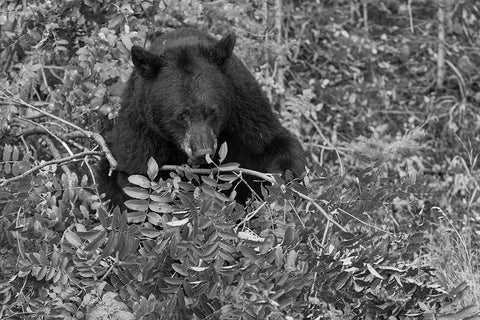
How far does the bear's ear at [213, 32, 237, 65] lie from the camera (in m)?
4.52

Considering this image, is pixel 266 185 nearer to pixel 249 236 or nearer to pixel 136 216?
pixel 249 236

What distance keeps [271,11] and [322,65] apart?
3.64 feet

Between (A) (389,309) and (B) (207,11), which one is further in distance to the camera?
(B) (207,11)

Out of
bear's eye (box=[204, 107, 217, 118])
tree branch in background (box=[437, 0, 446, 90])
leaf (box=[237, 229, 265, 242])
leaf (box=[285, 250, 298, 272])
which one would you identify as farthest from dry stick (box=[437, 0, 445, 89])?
leaf (box=[285, 250, 298, 272])

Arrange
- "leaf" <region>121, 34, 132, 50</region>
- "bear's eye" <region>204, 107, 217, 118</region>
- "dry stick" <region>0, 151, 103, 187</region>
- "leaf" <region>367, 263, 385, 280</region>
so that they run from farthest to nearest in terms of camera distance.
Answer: "leaf" <region>121, 34, 132, 50</region> → "bear's eye" <region>204, 107, 217, 118</region> → "dry stick" <region>0, 151, 103, 187</region> → "leaf" <region>367, 263, 385, 280</region>

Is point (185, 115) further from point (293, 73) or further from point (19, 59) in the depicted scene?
point (293, 73)

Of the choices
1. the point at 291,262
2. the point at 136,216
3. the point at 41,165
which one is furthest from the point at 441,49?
the point at 136,216

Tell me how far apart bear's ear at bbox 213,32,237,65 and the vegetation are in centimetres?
65

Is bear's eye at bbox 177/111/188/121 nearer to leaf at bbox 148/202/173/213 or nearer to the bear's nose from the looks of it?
the bear's nose

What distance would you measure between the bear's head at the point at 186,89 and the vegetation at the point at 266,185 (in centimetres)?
35

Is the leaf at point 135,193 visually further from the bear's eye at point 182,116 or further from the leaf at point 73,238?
the bear's eye at point 182,116

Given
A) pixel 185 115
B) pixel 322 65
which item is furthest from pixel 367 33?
pixel 185 115

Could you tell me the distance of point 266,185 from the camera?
12.7 ft

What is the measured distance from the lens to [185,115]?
448cm
